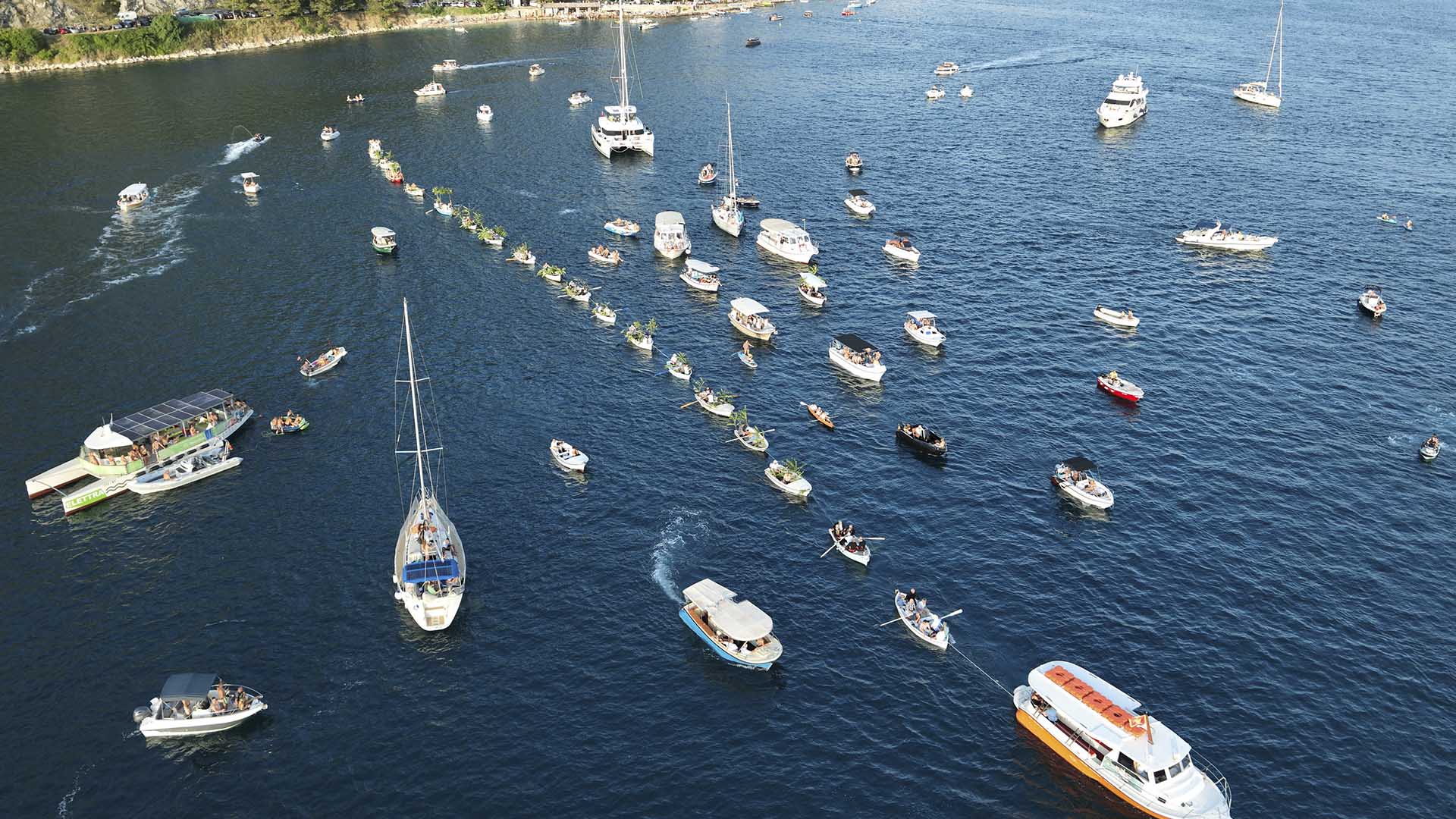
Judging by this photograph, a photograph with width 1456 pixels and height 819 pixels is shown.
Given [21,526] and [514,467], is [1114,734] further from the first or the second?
[21,526]

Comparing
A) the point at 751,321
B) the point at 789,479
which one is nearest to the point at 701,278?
the point at 751,321

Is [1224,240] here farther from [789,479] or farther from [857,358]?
[789,479]

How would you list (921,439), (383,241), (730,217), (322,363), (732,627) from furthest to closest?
(730,217) < (383,241) < (322,363) < (921,439) < (732,627)

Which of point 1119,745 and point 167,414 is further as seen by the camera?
point 167,414

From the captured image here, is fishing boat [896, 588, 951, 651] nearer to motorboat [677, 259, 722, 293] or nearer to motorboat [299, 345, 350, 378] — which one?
motorboat [677, 259, 722, 293]

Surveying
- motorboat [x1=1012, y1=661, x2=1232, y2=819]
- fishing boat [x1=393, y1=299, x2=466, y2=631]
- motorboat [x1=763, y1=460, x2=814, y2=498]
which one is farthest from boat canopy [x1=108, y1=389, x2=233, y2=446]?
motorboat [x1=1012, y1=661, x2=1232, y2=819]

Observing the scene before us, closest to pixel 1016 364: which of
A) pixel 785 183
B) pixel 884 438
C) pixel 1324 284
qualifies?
pixel 884 438

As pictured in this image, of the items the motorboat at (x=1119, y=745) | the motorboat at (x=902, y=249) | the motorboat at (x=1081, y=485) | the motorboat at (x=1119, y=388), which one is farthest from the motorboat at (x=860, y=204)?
the motorboat at (x=1119, y=745)
